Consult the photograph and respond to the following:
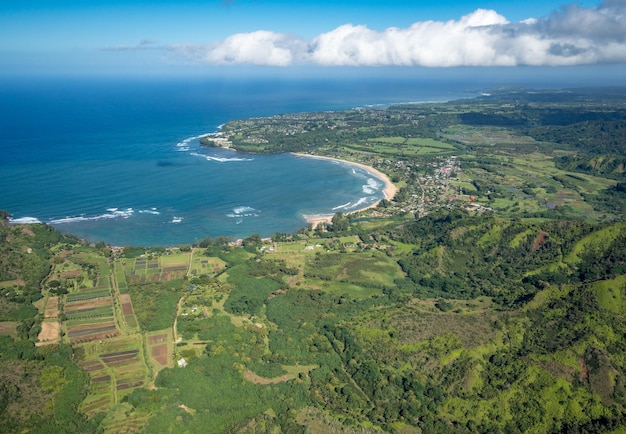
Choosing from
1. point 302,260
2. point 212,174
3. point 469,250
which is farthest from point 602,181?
point 212,174

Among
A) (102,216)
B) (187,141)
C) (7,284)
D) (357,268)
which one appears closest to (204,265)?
(357,268)

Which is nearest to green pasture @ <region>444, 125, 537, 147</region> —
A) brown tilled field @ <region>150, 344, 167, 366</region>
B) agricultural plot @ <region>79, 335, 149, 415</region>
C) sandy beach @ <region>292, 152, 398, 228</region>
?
sandy beach @ <region>292, 152, 398, 228</region>

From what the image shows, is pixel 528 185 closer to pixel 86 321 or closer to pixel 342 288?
pixel 342 288

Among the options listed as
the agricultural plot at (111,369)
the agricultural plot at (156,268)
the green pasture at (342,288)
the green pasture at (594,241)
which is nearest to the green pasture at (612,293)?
the green pasture at (594,241)

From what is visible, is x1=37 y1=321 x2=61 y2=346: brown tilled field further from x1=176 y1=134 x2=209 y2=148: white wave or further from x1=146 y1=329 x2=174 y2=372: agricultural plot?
x1=176 y1=134 x2=209 y2=148: white wave

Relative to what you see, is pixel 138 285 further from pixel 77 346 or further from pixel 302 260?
pixel 302 260
